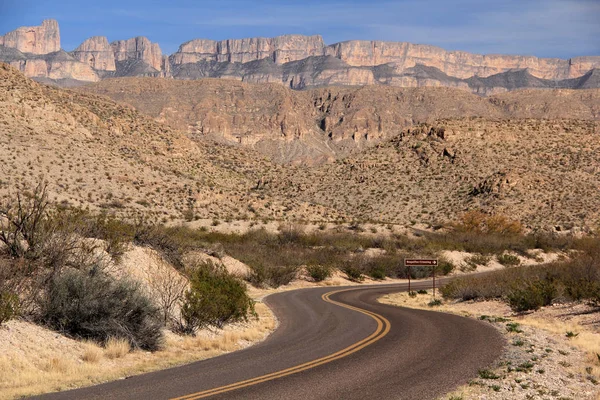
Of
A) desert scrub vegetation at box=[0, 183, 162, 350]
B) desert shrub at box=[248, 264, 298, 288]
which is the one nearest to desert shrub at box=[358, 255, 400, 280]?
desert shrub at box=[248, 264, 298, 288]

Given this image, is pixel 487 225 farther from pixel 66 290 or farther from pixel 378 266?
pixel 66 290

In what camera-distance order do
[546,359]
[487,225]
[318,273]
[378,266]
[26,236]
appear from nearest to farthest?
Result: [546,359] → [26,236] → [318,273] → [378,266] → [487,225]

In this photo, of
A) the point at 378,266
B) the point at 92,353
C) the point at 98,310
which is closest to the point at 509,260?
the point at 378,266

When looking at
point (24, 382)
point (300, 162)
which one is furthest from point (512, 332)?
point (300, 162)

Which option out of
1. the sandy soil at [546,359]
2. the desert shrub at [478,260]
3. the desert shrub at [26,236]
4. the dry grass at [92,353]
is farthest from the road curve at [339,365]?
the desert shrub at [478,260]

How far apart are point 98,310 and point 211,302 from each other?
413 centimetres

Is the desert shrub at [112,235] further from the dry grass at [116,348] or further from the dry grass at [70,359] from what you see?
the dry grass at [116,348]

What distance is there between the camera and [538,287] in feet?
81.6

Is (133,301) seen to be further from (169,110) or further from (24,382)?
(169,110)

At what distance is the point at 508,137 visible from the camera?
303 ft

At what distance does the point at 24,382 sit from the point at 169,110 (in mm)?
180706

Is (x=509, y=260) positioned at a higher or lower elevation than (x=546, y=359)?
lower

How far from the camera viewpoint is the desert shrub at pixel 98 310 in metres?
13.7

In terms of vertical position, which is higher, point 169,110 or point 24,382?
point 169,110
